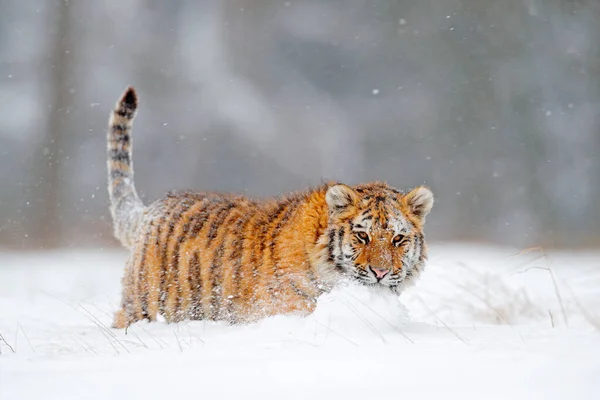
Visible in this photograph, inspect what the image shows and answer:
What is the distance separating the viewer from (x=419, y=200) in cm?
491

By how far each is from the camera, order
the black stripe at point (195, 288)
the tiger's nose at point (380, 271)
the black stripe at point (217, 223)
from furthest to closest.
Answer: the black stripe at point (217, 223) < the black stripe at point (195, 288) < the tiger's nose at point (380, 271)

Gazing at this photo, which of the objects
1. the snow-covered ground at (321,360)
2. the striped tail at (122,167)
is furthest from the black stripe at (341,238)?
the striped tail at (122,167)

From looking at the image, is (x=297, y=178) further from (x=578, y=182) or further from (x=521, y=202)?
(x=578, y=182)

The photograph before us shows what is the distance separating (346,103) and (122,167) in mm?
15790

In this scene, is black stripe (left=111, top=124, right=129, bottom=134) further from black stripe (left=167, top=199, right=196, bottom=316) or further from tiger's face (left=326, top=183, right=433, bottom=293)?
tiger's face (left=326, top=183, right=433, bottom=293)

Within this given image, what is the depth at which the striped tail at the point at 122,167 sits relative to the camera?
6.20 m

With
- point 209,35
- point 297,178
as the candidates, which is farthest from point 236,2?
point 297,178

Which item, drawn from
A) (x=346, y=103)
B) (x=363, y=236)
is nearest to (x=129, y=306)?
(x=363, y=236)

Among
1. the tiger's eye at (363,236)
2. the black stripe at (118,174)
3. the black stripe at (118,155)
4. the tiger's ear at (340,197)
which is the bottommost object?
the tiger's eye at (363,236)

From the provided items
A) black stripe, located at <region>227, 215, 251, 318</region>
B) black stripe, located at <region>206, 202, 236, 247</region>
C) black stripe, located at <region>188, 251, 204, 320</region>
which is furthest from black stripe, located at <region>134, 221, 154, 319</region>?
black stripe, located at <region>227, 215, 251, 318</region>

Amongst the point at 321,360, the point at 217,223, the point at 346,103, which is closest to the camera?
the point at 321,360

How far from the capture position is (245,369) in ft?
10.4

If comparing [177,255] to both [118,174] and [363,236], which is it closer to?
[118,174]

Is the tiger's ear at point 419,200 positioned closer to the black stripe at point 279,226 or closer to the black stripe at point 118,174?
the black stripe at point 279,226
